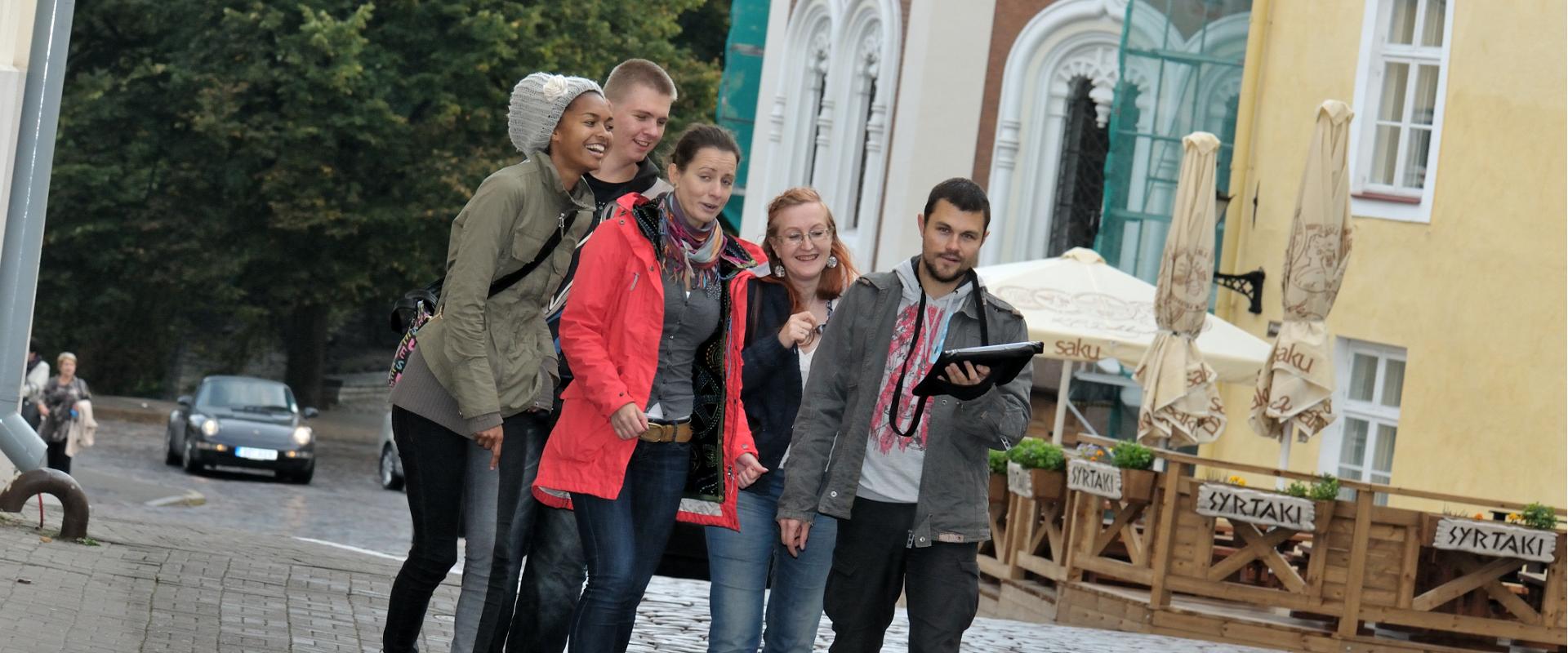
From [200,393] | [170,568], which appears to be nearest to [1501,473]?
[170,568]

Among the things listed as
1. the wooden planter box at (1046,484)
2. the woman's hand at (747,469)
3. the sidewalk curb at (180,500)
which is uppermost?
the woman's hand at (747,469)

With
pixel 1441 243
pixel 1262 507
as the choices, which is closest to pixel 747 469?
pixel 1262 507

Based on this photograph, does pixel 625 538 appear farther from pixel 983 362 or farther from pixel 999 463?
pixel 999 463

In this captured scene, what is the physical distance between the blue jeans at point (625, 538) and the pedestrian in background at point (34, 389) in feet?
51.4

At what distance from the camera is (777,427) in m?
6.80

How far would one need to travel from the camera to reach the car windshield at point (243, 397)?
2870 centimetres

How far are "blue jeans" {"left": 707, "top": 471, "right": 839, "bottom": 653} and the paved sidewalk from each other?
2016 millimetres

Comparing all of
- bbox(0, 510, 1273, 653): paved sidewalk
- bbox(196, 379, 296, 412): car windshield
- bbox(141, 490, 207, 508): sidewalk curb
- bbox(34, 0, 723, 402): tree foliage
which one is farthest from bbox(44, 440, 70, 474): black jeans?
bbox(34, 0, 723, 402): tree foliage

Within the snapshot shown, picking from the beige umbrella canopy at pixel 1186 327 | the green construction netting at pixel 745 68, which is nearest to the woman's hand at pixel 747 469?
the beige umbrella canopy at pixel 1186 327

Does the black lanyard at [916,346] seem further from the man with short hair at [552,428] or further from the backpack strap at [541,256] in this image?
the backpack strap at [541,256]

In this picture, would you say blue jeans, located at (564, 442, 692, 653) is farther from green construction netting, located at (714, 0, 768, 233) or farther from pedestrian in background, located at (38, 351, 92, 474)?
green construction netting, located at (714, 0, 768, 233)

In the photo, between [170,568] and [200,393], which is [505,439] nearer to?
[170,568]

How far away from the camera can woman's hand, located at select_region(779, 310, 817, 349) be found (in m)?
6.50

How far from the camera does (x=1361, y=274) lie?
18.1m
